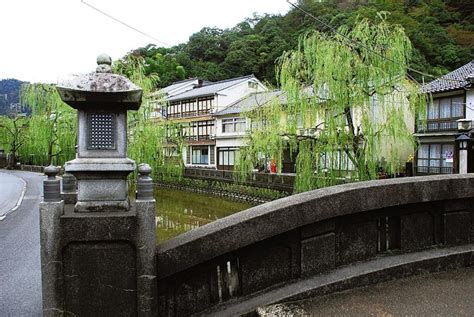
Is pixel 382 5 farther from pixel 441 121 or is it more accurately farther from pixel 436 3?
pixel 441 121

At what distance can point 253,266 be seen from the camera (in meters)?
3.31

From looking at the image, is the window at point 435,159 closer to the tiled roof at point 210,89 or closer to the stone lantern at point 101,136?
the tiled roof at point 210,89

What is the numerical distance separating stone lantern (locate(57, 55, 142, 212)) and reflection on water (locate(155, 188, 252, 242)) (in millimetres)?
8001

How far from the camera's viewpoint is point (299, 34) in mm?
27688

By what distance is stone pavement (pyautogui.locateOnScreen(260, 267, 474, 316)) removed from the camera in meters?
2.94

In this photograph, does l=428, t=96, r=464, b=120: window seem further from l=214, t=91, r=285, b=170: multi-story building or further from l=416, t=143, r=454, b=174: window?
l=214, t=91, r=285, b=170: multi-story building

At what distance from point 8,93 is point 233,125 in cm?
8081

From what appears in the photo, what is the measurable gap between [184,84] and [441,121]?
29.4 metres

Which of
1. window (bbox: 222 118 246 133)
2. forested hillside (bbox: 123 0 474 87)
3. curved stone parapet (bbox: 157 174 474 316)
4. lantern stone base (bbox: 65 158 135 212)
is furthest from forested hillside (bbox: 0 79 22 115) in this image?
curved stone parapet (bbox: 157 174 474 316)

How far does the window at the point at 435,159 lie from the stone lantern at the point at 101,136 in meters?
21.1

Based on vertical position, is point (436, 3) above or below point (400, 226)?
above

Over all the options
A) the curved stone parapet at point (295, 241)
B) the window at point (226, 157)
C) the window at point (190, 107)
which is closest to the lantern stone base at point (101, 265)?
the curved stone parapet at point (295, 241)

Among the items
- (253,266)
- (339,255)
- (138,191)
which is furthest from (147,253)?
(339,255)

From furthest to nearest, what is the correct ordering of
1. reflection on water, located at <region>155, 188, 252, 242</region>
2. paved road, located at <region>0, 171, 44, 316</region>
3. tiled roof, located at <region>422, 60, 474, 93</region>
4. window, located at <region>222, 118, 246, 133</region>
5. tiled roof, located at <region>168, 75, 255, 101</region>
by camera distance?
tiled roof, located at <region>168, 75, 255, 101</region>
window, located at <region>222, 118, 246, 133</region>
tiled roof, located at <region>422, 60, 474, 93</region>
reflection on water, located at <region>155, 188, 252, 242</region>
paved road, located at <region>0, 171, 44, 316</region>
